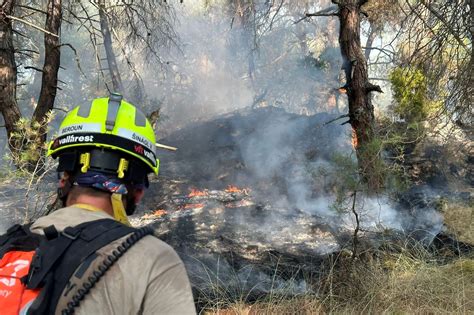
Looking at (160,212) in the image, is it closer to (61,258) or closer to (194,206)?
(194,206)

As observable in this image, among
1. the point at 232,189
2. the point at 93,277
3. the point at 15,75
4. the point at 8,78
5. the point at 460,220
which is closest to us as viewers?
the point at 93,277

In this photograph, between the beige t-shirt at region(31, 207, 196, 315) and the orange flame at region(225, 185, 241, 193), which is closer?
Answer: the beige t-shirt at region(31, 207, 196, 315)

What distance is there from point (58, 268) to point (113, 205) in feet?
1.06

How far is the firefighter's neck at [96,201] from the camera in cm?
150

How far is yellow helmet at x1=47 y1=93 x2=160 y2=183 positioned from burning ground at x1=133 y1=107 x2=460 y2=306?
2.91 metres

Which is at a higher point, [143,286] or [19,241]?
[19,241]

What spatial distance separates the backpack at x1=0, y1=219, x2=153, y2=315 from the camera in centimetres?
122

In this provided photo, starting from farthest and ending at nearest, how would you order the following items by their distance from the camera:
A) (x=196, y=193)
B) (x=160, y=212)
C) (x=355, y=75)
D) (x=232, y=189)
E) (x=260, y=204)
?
(x=232, y=189), (x=196, y=193), (x=260, y=204), (x=160, y=212), (x=355, y=75)

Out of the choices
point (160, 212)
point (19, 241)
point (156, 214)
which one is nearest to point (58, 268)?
point (19, 241)

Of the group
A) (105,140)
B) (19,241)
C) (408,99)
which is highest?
(408,99)

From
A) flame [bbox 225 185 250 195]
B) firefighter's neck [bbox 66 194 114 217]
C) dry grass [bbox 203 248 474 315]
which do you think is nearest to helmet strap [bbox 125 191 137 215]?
firefighter's neck [bbox 66 194 114 217]

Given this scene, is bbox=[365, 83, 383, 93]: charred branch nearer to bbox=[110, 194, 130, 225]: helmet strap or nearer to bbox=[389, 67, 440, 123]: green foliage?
bbox=[389, 67, 440, 123]: green foliage

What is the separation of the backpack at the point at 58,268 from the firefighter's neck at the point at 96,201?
19 centimetres

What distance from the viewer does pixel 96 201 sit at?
150 cm
